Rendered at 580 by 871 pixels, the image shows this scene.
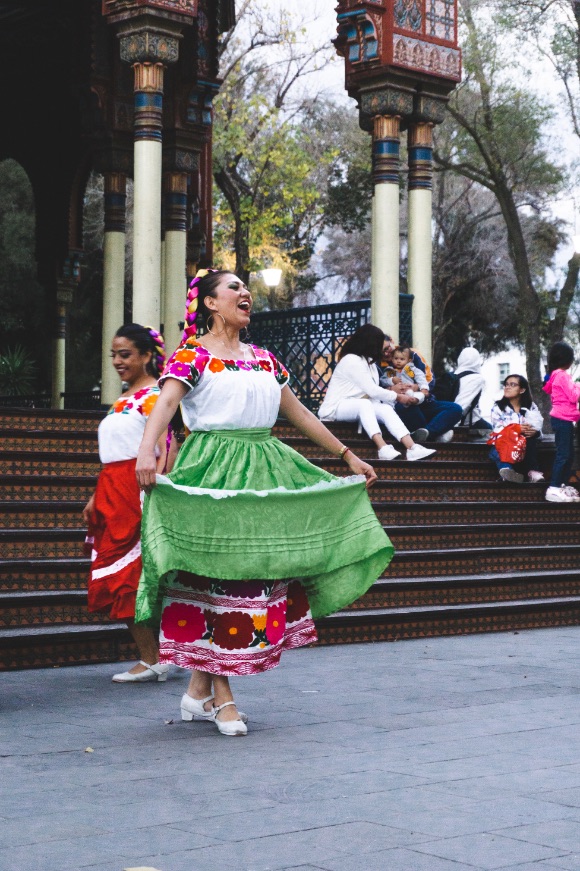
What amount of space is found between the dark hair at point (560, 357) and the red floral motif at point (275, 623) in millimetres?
6839

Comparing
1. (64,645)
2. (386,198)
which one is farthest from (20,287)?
(64,645)

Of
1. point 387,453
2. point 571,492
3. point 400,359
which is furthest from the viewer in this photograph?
point 400,359

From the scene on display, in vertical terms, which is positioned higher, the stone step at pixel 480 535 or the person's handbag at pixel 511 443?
the person's handbag at pixel 511 443

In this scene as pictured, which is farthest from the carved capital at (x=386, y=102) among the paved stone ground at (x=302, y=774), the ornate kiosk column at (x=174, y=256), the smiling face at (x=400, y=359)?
the paved stone ground at (x=302, y=774)

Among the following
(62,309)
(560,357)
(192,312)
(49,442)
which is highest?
(62,309)

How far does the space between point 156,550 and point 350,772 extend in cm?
120

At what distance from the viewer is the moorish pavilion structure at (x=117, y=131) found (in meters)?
13.0

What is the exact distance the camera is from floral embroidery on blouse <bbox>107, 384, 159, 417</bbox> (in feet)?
21.5

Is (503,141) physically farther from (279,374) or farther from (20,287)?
(279,374)

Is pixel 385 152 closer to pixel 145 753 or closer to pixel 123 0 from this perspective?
pixel 123 0

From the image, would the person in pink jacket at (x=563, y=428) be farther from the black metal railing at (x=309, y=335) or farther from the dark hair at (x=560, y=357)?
the black metal railing at (x=309, y=335)

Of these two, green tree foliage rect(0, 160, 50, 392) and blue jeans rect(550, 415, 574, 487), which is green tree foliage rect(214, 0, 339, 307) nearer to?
green tree foliage rect(0, 160, 50, 392)

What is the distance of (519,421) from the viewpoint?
1173 centimetres

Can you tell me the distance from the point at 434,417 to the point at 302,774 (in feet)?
26.9
